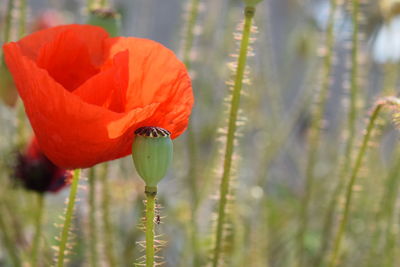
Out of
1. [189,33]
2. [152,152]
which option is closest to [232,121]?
[152,152]

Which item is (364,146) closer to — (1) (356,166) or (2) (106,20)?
(1) (356,166)

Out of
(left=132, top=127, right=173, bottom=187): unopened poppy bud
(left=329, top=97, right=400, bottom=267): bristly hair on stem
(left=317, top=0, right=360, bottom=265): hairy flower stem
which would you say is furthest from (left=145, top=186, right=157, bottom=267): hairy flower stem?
(left=317, top=0, right=360, bottom=265): hairy flower stem

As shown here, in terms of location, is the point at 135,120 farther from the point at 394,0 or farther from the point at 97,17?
the point at 394,0

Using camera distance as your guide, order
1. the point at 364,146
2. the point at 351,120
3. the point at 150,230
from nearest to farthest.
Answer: the point at 150,230
the point at 364,146
the point at 351,120

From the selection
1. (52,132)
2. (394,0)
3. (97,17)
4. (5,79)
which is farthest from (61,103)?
(394,0)

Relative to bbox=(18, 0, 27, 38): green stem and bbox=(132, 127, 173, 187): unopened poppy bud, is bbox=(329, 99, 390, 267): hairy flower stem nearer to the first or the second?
bbox=(132, 127, 173, 187): unopened poppy bud

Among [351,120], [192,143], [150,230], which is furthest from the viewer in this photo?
[192,143]
